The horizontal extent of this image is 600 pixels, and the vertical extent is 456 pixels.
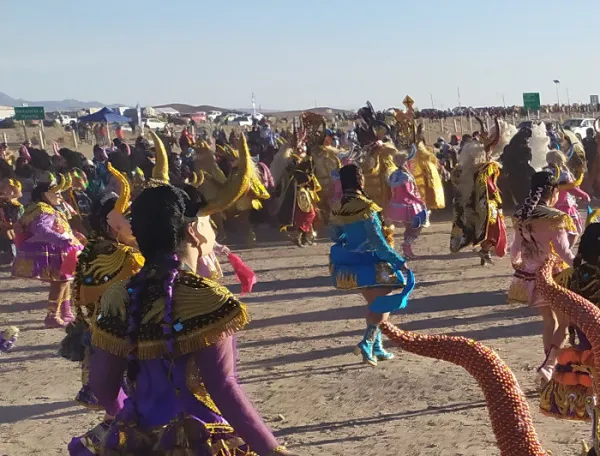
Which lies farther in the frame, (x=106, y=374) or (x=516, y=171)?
(x=516, y=171)

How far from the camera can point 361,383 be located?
670 cm

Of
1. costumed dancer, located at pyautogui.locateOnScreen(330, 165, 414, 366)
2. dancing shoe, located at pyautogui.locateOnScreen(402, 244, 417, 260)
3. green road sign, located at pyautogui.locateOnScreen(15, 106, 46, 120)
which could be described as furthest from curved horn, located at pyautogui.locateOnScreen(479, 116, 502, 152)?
green road sign, located at pyautogui.locateOnScreen(15, 106, 46, 120)

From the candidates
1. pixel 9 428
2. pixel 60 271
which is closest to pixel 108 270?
pixel 9 428

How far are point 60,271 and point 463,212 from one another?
5071 millimetres

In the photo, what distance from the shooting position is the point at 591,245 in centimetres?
445

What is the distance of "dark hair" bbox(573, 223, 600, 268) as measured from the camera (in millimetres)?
4422

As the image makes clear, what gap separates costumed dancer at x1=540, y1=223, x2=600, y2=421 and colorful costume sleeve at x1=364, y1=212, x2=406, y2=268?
216 cm

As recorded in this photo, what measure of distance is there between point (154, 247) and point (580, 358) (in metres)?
2.77

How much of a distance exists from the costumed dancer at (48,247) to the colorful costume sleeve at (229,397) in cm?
703

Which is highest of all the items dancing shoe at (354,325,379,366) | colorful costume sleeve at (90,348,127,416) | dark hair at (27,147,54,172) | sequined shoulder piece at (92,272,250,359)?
dark hair at (27,147,54,172)

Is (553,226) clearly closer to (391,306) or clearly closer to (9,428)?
(391,306)

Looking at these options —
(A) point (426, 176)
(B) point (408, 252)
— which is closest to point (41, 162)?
(A) point (426, 176)

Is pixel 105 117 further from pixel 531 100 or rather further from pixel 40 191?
pixel 40 191

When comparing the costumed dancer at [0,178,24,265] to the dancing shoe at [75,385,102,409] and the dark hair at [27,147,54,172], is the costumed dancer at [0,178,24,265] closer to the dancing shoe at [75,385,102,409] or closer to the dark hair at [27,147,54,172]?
the dark hair at [27,147,54,172]
